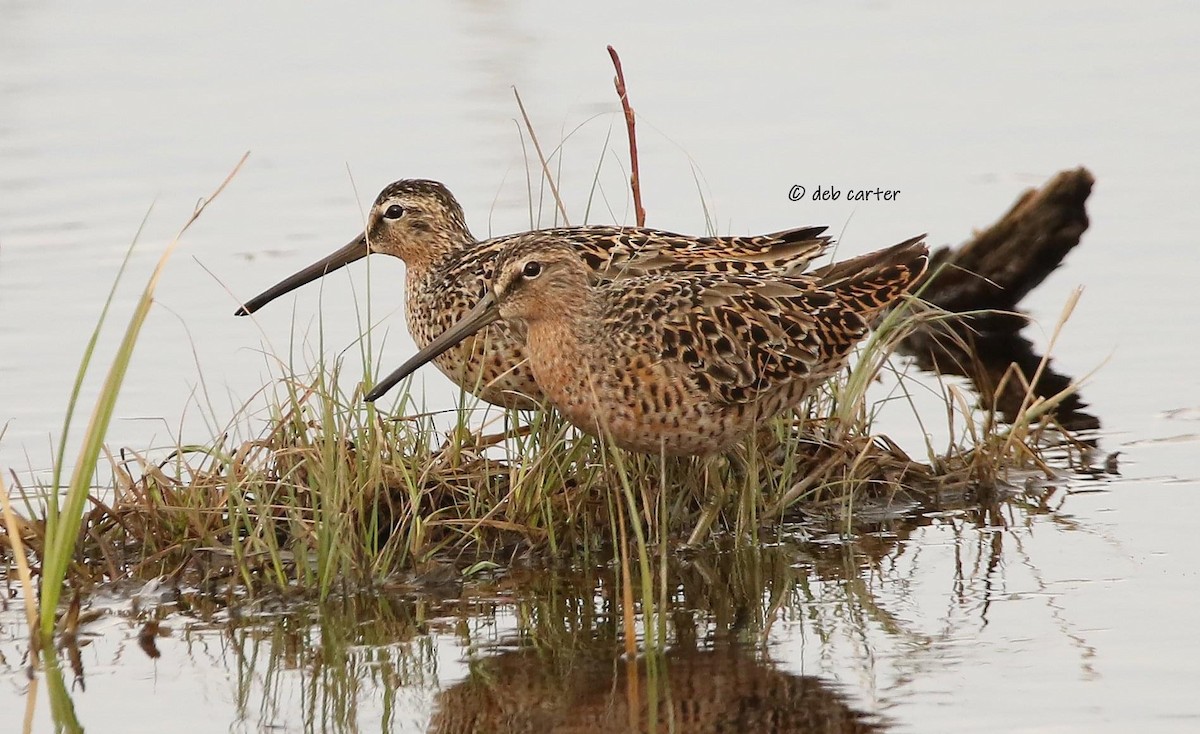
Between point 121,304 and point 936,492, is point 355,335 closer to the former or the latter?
point 121,304

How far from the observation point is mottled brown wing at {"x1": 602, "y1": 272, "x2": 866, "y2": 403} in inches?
221

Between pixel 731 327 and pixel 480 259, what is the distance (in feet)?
3.65

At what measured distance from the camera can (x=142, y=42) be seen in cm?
1288

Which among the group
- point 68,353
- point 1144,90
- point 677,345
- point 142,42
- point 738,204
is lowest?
point 677,345

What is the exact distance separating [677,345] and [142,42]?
26.7 feet

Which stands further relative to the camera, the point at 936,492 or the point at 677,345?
the point at 936,492

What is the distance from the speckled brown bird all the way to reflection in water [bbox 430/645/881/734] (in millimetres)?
810

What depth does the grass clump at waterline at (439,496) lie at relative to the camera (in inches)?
215

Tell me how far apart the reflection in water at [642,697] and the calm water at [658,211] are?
5cm

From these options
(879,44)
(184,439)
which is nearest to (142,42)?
(879,44)

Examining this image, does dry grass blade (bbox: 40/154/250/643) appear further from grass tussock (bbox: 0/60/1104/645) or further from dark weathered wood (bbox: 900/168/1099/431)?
dark weathered wood (bbox: 900/168/1099/431)
